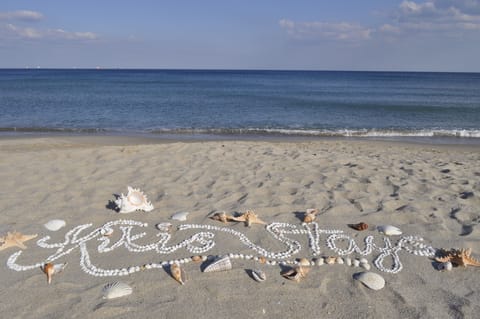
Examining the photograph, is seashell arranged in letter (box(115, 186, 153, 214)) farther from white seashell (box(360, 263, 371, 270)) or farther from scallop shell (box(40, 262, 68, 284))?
white seashell (box(360, 263, 371, 270))

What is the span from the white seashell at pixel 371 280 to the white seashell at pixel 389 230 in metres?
1.07

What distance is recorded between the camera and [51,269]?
341 centimetres

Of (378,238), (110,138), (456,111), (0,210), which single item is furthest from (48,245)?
(456,111)

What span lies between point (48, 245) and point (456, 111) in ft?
78.4

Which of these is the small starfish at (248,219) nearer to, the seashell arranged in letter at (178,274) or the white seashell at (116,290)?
the seashell arranged in letter at (178,274)

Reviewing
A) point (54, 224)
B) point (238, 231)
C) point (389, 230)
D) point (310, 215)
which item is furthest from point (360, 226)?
point (54, 224)

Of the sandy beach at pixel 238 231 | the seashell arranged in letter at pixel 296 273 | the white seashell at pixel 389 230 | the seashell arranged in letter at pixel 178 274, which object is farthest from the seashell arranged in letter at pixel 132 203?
the white seashell at pixel 389 230

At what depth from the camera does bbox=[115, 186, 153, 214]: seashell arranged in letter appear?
4.88 meters

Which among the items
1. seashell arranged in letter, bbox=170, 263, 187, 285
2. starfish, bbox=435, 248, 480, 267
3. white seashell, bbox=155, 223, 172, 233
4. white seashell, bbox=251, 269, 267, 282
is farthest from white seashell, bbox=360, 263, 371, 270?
white seashell, bbox=155, 223, 172, 233

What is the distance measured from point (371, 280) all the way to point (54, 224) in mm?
3684

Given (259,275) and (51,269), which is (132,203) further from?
(259,275)

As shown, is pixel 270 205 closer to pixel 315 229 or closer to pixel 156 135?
pixel 315 229

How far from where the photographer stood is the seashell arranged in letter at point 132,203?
488cm

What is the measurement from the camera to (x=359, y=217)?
485cm
